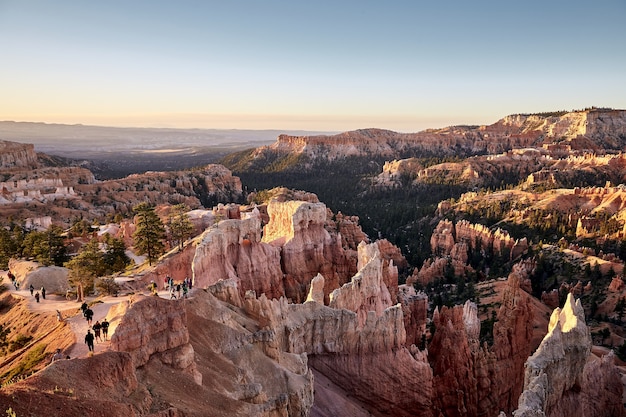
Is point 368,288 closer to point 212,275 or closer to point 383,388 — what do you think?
point 383,388

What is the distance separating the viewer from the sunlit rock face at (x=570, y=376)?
17.0 meters

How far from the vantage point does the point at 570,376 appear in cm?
1891

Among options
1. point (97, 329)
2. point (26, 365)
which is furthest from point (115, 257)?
point (97, 329)

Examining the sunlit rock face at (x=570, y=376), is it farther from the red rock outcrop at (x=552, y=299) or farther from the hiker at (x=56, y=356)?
the red rock outcrop at (x=552, y=299)

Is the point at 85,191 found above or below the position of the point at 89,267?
below

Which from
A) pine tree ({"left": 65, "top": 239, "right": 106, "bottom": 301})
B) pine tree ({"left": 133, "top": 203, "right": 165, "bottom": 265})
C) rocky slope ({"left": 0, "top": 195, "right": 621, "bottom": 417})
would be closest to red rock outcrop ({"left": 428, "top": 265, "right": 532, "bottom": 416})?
rocky slope ({"left": 0, "top": 195, "right": 621, "bottom": 417})

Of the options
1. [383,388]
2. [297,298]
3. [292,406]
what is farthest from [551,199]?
[292,406]

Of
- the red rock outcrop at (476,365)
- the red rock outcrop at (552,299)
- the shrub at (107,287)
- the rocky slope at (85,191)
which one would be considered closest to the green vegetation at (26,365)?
the shrub at (107,287)

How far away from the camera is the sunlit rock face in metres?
17.0

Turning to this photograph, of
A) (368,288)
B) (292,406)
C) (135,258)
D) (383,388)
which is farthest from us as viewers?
(135,258)

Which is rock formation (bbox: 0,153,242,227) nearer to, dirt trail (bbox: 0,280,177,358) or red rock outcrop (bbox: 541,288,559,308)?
dirt trail (bbox: 0,280,177,358)

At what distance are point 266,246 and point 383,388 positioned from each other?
13571 millimetres

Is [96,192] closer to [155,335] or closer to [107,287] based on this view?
[107,287]

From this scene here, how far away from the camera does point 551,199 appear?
8619cm
